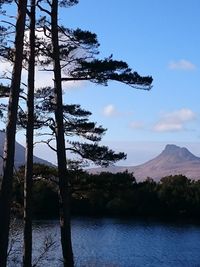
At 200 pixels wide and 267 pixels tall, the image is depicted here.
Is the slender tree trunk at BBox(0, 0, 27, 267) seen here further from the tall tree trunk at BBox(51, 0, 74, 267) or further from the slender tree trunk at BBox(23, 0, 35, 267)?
the tall tree trunk at BBox(51, 0, 74, 267)

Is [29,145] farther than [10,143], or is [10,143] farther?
[29,145]

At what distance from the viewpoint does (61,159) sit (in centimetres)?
1245

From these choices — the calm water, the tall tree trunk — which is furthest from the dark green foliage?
the calm water

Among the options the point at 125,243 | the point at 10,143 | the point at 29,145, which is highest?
the point at 29,145

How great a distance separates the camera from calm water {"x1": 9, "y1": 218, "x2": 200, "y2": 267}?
24.4 m

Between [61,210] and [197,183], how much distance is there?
4109 cm

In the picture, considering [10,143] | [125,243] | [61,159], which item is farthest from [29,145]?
[125,243]

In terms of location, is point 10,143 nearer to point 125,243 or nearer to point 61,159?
point 61,159

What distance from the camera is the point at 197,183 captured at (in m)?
52.0

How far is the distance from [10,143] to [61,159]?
371 centimetres

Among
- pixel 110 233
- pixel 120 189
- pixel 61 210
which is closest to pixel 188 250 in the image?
pixel 110 233

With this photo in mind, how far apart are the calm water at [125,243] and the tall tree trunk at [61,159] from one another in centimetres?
437

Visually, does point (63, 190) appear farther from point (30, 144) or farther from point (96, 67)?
point (96, 67)

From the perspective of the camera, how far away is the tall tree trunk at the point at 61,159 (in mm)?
12172
